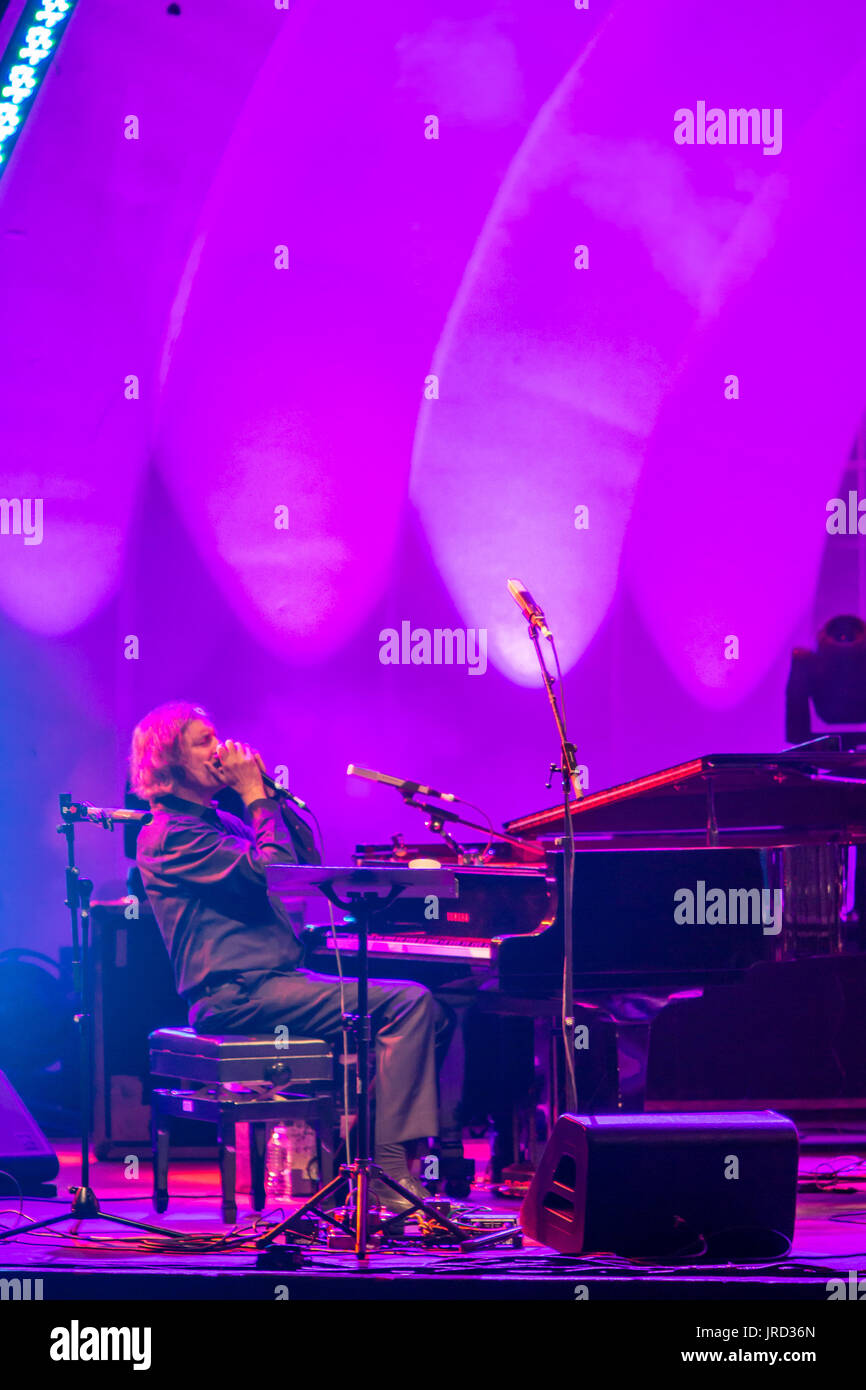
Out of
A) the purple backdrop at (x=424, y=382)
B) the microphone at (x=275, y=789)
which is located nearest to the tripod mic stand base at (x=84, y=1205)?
the microphone at (x=275, y=789)

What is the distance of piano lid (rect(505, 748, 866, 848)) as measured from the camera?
5.59 m

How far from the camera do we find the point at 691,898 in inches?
205

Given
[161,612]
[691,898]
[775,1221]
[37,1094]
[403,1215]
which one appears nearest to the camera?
[775,1221]

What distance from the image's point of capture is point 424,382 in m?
7.73

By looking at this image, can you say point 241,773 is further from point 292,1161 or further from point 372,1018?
point 292,1161

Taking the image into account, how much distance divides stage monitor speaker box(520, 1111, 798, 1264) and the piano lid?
1350mm

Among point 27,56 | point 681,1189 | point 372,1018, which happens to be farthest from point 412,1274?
point 27,56

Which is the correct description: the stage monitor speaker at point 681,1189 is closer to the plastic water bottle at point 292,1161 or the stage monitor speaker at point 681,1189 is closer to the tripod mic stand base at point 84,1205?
the plastic water bottle at point 292,1161

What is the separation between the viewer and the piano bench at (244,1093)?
5031 mm

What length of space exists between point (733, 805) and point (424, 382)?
2.73 meters

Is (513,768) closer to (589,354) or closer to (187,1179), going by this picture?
(589,354)

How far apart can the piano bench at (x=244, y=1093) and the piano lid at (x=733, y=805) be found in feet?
3.91

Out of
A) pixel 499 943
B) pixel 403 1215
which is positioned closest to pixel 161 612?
pixel 499 943

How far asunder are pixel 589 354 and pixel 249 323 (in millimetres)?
1571
